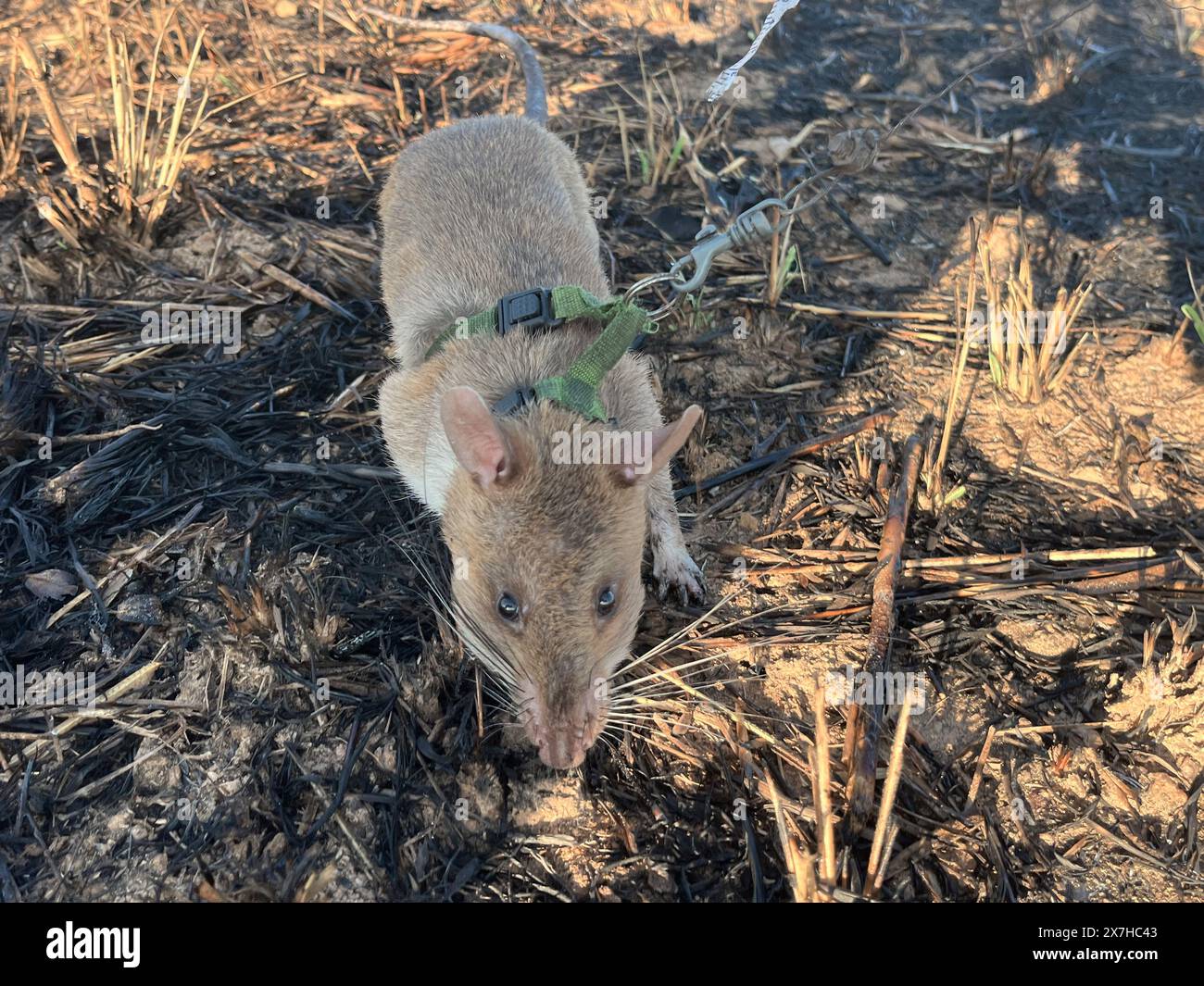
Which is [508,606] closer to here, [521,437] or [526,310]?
[521,437]

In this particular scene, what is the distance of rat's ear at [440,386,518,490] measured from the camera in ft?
8.70

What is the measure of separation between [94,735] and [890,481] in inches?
123

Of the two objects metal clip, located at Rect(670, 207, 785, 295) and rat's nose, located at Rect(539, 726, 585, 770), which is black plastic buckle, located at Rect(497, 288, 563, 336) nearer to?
metal clip, located at Rect(670, 207, 785, 295)

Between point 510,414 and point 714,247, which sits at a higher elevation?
point 714,247

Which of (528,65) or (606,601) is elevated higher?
(528,65)

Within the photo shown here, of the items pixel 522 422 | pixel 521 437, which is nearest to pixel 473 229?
pixel 522 422

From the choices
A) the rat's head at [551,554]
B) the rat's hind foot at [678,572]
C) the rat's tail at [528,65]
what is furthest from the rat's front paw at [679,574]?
the rat's tail at [528,65]

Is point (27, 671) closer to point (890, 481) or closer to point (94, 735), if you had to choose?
point (94, 735)

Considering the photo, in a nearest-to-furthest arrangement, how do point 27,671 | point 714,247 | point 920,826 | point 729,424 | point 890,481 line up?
point 920,826 < point 27,671 < point 714,247 < point 890,481 < point 729,424

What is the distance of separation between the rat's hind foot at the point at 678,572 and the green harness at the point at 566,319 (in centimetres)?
71

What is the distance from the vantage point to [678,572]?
11.6 feet

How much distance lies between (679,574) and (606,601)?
708 mm

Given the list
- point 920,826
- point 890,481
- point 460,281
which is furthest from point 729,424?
point 920,826

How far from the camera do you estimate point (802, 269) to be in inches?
200
